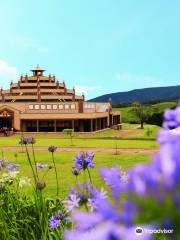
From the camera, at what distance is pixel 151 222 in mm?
721

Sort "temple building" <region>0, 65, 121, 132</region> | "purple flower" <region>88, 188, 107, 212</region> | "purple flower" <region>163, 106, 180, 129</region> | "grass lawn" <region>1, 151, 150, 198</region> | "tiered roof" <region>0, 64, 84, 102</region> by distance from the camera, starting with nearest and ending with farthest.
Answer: "purple flower" <region>163, 106, 180, 129</region>, "purple flower" <region>88, 188, 107, 212</region>, "grass lawn" <region>1, 151, 150, 198</region>, "temple building" <region>0, 65, 121, 132</region>, "tiered roof" <region>0, 64, 84, 102</region>

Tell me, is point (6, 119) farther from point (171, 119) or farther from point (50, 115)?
point (171, 119)

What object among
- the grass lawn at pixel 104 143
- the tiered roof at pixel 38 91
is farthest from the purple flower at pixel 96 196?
Answer: the tiered roof at pixel 38 91

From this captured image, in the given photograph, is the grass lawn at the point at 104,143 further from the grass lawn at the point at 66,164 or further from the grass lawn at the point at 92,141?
the grass lawn at the point at 66,164

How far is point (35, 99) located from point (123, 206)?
90656mm

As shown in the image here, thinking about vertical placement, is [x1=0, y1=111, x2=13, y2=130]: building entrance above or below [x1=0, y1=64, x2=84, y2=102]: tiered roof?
below

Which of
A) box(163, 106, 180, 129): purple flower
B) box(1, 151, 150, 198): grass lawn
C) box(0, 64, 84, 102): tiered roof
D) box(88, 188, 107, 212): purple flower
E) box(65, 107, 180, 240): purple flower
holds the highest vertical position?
box(0, 64, 84, 102): tiered roof

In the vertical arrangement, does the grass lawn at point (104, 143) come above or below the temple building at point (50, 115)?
below

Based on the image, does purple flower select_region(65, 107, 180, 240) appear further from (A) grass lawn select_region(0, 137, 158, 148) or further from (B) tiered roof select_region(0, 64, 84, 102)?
(B) tiered roof select_region(0, 64, 84, 102)

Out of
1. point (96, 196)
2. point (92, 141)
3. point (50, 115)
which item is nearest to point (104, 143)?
point (92, 141)

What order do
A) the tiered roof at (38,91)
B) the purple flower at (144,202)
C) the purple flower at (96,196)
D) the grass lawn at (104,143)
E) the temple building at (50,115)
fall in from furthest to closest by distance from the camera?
the tiered roof at (38,91) → the temple building at (50,115) → the grass lawn at (104,143) → the purple flower at (96,196) → the purple flower at (144,202)

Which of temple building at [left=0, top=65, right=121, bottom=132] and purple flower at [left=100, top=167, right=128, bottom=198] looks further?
temple building at [left=0, top=65, right=121, bottom=132]

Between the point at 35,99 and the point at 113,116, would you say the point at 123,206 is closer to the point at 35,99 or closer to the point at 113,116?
the point at 35,99

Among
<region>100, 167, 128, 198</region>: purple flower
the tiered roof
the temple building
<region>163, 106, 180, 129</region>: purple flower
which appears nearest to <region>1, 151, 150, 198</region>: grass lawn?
<region>163, 106, 180, 129</region>: purple flower
